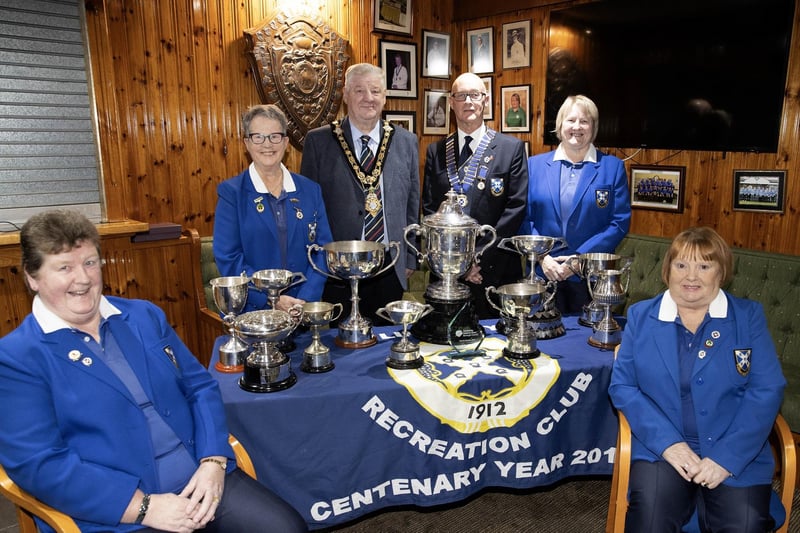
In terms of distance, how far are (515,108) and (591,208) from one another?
2340 millimetres

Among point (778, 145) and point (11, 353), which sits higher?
point (778, 145)

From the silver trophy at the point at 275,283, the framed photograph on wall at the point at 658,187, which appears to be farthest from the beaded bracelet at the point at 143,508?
the framed photograph on wall at the point at 658,187

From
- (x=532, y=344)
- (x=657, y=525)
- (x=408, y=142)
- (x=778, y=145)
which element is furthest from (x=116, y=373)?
(x=778, y=145)

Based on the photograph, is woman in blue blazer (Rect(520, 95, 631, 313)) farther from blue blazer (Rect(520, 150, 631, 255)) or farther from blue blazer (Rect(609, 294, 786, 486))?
blue blazer (Rect(609, 294, 786, 486))

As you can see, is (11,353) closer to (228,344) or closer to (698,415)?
(228,344)

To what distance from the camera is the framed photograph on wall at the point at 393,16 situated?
16.7ft

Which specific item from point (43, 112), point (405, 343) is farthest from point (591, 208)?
point (43, 112)

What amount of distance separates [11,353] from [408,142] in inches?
89.6

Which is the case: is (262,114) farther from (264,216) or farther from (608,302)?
(608,302)

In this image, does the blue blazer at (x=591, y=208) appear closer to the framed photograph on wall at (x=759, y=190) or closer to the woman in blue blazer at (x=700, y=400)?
the woman in blue blazer at (x=700, y=400)

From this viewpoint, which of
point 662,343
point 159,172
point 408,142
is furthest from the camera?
point 159,172

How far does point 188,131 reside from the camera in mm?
4375

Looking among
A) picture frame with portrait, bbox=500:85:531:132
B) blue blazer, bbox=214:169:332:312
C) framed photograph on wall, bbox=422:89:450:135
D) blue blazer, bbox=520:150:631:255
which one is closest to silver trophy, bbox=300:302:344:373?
blue blazer, bbox=214:169:332:312

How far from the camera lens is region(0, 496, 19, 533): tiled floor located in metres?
2.74
